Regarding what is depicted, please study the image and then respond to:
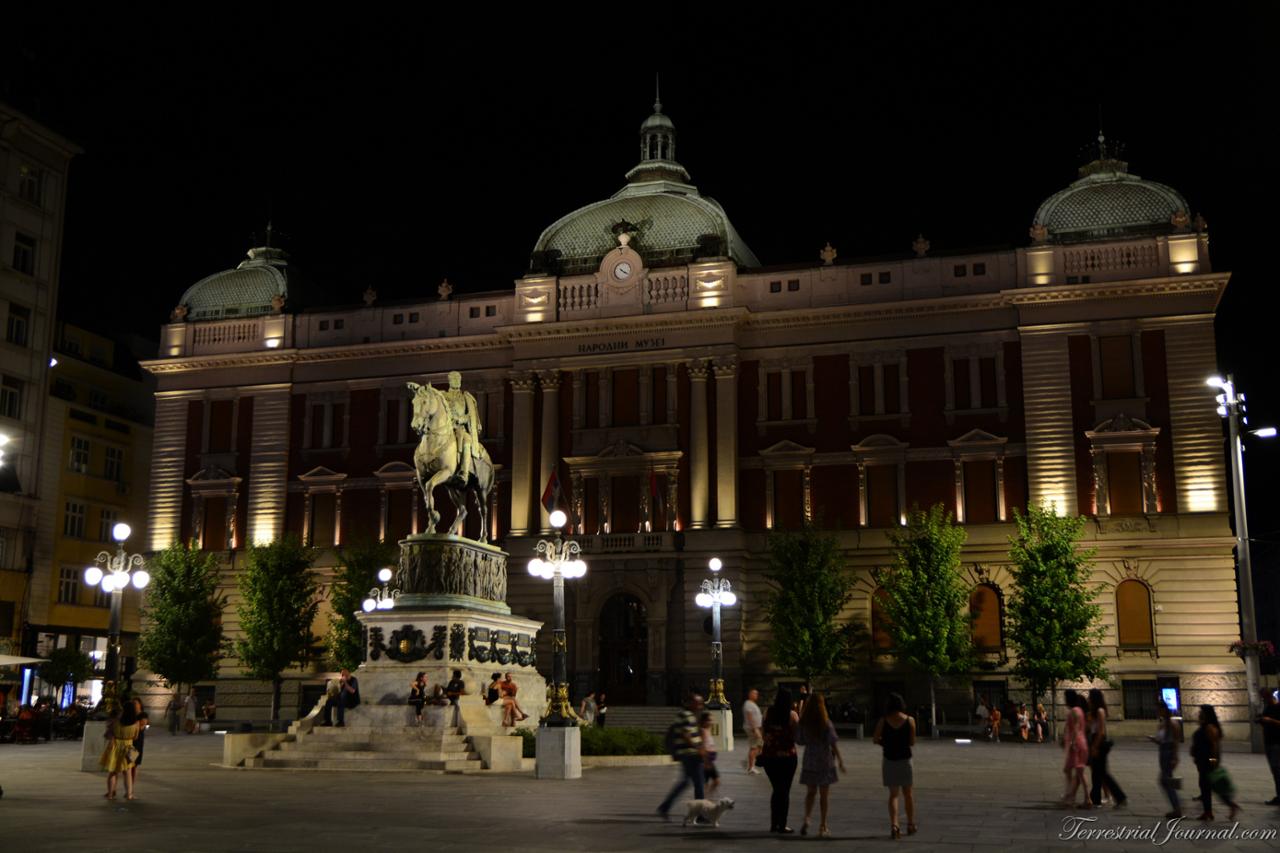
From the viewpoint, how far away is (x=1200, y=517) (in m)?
47.2

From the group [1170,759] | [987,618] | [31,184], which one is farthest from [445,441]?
[31,184]

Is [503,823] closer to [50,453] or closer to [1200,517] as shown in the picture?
[1200,517]

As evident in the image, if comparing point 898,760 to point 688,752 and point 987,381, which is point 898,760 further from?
point 987,381

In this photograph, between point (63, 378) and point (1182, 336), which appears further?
point (63, 378)

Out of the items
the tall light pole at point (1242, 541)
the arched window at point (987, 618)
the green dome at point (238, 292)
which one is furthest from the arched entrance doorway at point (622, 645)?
the tall light pole at point (1242, 541)

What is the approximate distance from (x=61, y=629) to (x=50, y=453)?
7.53 meters

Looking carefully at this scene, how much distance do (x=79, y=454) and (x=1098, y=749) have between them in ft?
171

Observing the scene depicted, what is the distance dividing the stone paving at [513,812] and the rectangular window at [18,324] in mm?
29112

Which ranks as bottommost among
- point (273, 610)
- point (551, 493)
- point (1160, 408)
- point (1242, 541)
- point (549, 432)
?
point (273, 610)

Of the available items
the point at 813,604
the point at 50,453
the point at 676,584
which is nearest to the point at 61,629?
the point at 50,453

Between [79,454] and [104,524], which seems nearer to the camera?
[79,454]

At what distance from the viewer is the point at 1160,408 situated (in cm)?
4872

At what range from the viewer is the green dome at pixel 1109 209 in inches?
2009

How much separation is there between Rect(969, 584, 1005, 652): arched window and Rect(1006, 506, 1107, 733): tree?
9.75ft
